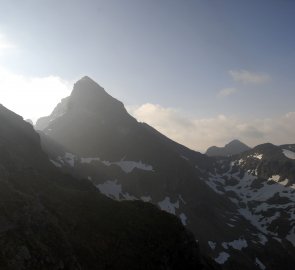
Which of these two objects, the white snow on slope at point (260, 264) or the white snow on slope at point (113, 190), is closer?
the white snow on slope at point (260, 264)

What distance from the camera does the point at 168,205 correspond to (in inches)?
6550

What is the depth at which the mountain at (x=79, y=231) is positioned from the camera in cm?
3728

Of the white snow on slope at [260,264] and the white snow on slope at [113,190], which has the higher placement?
the white snow on slope at [113,190]

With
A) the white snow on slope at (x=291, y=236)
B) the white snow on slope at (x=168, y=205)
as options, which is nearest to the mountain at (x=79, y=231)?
the white snow on slope at (x=168, y=205)

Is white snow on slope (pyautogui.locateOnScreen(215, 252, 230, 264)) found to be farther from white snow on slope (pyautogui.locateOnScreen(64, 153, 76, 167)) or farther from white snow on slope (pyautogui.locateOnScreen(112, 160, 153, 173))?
white snow on slope (pyautogui.locateOnScreen(64, 153, 76, 167))

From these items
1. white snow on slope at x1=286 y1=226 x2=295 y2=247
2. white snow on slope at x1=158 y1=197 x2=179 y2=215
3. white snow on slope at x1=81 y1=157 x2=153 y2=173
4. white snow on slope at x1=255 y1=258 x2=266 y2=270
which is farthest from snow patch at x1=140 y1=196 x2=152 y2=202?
white snow on slope at x1=286 y1=226 x2=295 y2=247

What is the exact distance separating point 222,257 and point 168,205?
38.6m

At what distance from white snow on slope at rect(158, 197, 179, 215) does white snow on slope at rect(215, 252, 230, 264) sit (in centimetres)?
3032

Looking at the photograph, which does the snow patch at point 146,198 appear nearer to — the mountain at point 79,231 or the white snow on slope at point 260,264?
the white snow on slope at point 260,264

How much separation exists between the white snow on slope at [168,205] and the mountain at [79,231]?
99168mm

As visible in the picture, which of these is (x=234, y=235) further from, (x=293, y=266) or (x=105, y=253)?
(x=105, y=253)

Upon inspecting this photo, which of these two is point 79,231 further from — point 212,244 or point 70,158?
point 70,158

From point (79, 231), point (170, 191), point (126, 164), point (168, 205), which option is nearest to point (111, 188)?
point (168, 205)

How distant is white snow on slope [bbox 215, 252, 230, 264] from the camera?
12975 cm
